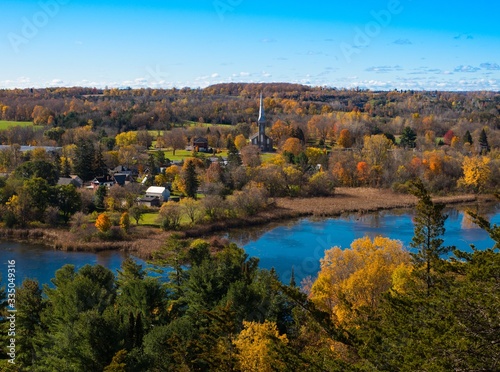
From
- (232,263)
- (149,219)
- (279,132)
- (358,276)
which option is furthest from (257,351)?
(279,132)

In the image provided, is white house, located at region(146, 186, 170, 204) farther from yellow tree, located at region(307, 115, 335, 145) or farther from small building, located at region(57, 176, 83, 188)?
yellow tree, located at region(307, 115, 335, 145)

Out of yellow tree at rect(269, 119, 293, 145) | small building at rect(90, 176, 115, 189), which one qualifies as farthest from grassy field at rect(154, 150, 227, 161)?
small building at rect(90, 176, 115, 189)

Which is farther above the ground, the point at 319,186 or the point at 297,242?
the point at 319,186

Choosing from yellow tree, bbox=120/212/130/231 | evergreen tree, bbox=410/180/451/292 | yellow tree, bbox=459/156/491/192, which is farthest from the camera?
yellow tree, bbox=459/156/491/192

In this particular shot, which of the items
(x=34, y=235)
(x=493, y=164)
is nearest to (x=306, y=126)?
(x=493, y=164)

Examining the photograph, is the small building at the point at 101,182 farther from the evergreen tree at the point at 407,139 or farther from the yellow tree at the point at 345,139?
the evergreen tree at the point at 407,139

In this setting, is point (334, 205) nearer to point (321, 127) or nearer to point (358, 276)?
point (358, 276)
